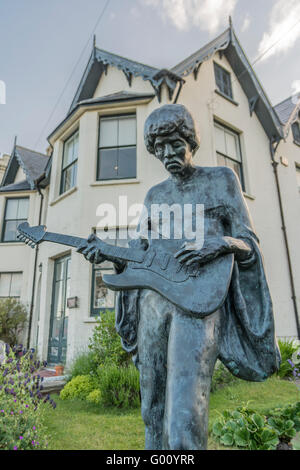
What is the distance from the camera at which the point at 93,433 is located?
388 cm

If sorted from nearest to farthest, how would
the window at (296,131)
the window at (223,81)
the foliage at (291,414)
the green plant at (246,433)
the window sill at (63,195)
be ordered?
the green plant at (246,433)
the foliage at (291,414)
the window sill at (63,195)
the window at (223,81)
the window at (296,131)

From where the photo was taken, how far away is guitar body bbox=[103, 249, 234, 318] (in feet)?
5.10

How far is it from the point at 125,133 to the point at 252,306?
27.4ft

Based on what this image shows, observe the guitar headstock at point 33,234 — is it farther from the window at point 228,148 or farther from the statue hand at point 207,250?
the window at point 228,148

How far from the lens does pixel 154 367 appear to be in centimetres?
166

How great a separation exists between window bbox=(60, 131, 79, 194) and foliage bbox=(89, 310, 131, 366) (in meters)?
4.87

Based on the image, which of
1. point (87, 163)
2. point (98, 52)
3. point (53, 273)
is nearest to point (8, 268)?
point (53, 273)

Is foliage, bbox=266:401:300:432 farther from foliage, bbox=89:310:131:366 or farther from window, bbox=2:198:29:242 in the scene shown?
window, bbox=2:198:29:242

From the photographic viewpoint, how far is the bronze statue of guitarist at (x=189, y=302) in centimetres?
146

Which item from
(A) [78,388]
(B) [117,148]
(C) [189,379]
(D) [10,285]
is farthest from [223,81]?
(C) [189,379]

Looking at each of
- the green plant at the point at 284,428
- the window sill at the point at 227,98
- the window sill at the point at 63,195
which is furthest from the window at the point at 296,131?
the green plant at the point at 284,428

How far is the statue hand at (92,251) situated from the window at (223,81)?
1033 centimetres

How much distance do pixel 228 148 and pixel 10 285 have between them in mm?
9634

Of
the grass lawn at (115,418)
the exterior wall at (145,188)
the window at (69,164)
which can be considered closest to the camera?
the grass lawn at (115,418)
